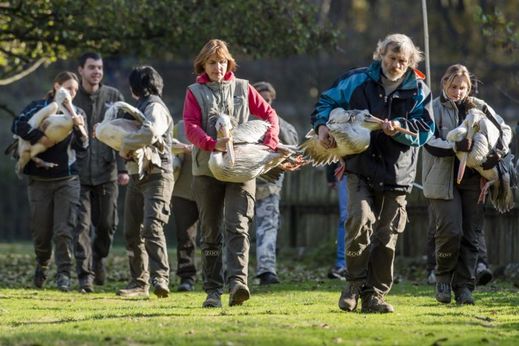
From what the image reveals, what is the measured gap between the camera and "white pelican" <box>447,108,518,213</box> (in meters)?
11.4

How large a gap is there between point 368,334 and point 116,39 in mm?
10603

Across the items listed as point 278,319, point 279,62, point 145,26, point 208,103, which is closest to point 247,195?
point 208,103

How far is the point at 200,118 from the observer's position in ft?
35.2

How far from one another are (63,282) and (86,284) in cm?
29

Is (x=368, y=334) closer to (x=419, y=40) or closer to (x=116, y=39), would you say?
(x=116, y=39)

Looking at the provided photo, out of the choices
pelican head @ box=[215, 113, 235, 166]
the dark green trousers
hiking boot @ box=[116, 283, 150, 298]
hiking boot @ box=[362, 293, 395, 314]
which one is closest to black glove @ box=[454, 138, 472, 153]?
hiking boot @ box=[362, 293, 395, 314]

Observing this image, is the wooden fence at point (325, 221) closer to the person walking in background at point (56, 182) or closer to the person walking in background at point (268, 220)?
the person walking in background at point (268, 220)

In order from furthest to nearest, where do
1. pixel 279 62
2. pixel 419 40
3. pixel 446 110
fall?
pixel 419 40, pixel 279 62, pixel 446 110

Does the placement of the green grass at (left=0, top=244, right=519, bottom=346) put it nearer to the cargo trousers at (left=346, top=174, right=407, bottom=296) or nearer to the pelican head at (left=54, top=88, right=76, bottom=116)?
the cargo trousers at (left=346, top=174, right=407, bottom=296)

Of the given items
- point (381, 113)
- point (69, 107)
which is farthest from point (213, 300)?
point (69, 107)

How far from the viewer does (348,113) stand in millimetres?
10016

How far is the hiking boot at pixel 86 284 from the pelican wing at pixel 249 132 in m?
3.95

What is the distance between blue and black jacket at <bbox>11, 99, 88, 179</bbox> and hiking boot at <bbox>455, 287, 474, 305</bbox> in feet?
14.1

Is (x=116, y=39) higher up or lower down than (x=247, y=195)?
higher up
